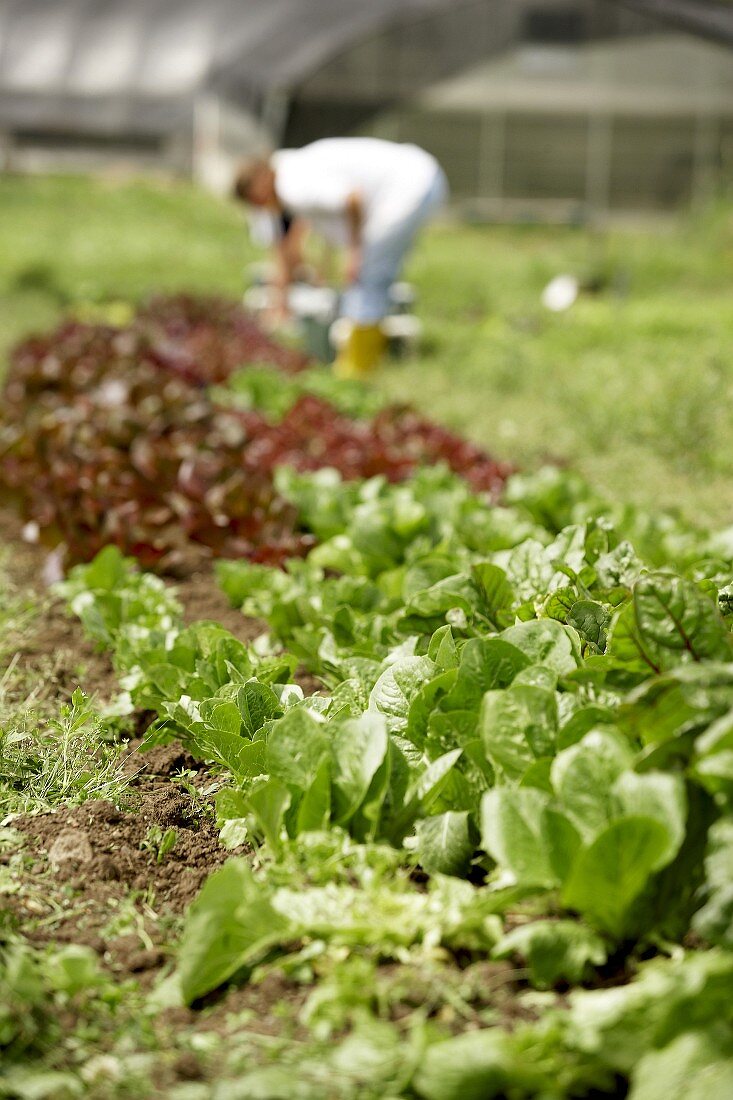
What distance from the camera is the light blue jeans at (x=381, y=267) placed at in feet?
30.4

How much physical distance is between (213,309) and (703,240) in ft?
29.4

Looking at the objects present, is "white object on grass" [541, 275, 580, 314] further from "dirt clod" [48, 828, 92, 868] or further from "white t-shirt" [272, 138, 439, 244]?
"dirt clod" [48, 828, 92, 868]

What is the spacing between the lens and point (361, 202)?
9.42 meters

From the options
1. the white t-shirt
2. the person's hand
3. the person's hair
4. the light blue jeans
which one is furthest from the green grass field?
the person's hair

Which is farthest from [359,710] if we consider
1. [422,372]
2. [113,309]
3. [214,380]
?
[113,309]

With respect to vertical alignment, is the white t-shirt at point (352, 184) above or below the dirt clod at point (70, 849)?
below

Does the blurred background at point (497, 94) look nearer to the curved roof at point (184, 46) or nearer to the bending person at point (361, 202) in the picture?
the curved roof at point (184, 46)

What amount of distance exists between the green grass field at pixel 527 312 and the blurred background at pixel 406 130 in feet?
0.25

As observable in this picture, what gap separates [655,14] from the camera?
62.3 ft

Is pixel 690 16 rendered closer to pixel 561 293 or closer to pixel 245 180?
pixel 561 293

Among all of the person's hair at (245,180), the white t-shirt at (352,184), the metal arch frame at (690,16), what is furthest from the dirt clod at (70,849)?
the metal arch frame at (690,16)

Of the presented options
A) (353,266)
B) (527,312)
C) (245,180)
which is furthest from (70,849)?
(527,312)

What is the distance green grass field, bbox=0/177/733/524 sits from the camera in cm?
605

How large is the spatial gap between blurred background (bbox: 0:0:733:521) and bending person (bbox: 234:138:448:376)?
2.32 meters
